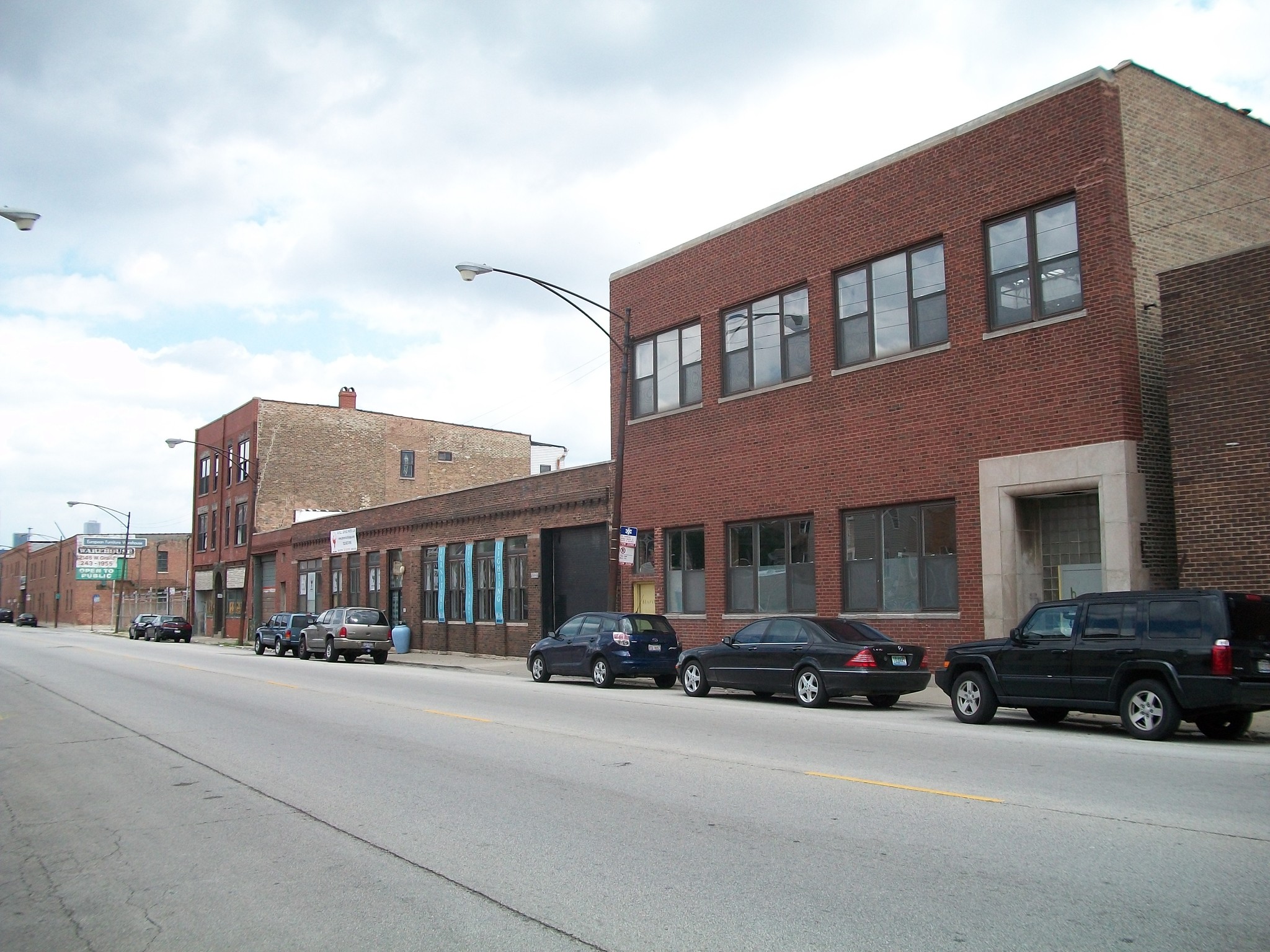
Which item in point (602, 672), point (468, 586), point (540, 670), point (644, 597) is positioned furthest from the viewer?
point (468, 586)

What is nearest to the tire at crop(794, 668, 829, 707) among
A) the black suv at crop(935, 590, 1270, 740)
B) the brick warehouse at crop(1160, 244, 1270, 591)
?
the black suv at crop(935, 590, 1270, 740)

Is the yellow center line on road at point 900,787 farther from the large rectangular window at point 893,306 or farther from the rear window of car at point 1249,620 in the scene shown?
the large rectangular window at point 893,306

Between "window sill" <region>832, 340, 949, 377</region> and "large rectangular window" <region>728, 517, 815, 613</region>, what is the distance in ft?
11.0

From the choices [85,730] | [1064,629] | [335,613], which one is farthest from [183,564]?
[1064,629]

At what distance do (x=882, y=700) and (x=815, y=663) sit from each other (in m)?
1.36

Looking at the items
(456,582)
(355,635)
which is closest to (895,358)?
(355,635)

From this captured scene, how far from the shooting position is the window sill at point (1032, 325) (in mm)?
18344

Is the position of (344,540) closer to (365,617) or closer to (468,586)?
(468,586)

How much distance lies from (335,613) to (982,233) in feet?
78.4

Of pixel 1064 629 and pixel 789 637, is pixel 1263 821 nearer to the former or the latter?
pixel 1064 629

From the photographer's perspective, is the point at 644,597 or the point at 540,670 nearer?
the point at 540,670

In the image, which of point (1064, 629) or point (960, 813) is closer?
point (960, 813)

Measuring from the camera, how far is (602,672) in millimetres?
22172

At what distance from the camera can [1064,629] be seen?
13258 mm
